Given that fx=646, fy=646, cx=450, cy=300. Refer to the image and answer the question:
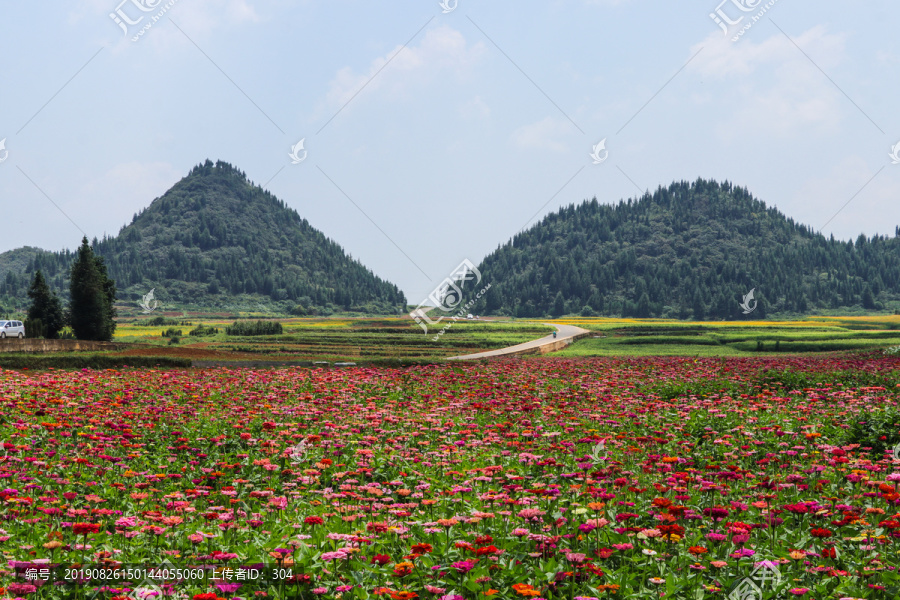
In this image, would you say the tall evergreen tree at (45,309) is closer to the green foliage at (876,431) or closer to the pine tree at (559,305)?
the green foliage at (876,431)

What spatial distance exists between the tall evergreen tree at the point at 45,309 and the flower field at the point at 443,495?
1438 inches

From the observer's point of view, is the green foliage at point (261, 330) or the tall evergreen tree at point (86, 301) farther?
the green foliage at point (261, 330)

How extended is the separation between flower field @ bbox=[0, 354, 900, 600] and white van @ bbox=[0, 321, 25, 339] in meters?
30.7

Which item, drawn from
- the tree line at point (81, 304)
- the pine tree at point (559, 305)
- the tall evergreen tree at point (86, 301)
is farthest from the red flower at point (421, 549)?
the pine tree at point (559, 305)

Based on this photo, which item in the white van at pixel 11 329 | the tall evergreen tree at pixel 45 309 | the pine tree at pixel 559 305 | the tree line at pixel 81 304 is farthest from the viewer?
the pine tree at pixel 559 305

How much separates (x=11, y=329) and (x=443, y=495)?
1715 inches

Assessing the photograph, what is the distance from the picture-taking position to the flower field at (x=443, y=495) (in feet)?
15.9

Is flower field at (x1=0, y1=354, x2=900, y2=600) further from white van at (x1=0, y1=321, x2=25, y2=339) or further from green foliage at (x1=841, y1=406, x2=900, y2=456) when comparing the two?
white van at (x1=0, y1=321, x2=25, y2=339)

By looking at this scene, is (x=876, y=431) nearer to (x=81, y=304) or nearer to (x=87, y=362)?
(x=87, y=362)

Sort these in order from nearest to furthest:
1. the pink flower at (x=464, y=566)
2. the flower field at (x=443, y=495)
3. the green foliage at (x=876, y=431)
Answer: the pink flower at (x=464, y=566)
the flower field at (x=443, y=495)
the green foliage at (x=876, y=431)

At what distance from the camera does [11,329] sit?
134ft

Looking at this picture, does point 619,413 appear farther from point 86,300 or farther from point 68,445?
point 86,300

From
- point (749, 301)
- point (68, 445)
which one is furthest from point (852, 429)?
point (749, 301)

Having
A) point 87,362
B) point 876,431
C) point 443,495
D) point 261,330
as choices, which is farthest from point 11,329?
point 876,431
